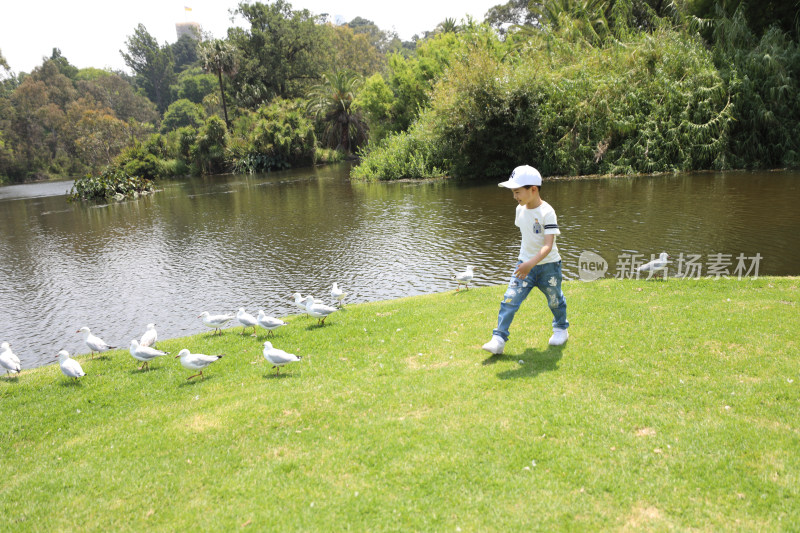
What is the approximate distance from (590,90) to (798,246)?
70.2ft

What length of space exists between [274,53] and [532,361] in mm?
86191

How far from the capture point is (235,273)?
1905 cm

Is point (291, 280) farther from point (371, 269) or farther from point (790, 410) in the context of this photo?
point (790, 410)

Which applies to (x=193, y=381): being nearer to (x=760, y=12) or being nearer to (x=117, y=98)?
(x=760, y=12)

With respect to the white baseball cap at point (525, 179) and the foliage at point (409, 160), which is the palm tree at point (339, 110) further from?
the white baseball cap at point (525, 179)

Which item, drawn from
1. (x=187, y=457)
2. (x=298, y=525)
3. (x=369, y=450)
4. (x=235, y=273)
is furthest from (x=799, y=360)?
(x=235, y=273)

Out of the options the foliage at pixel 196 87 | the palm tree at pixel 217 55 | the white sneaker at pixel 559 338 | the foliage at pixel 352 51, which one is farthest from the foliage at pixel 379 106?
the foliage at pixel 196 87

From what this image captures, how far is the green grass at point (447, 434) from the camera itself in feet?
15.0

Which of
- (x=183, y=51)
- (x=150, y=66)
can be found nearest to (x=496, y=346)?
(x=150, y=66)

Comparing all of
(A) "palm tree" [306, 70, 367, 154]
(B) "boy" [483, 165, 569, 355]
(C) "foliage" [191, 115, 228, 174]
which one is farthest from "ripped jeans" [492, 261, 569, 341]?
(C) "foliage" [191, 115, 228, 174]

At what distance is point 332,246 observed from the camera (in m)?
22.0

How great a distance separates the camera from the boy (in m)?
7.05

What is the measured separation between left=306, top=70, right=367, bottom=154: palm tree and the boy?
6675 centimetres

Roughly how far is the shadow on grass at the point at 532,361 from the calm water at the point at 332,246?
7.45m
